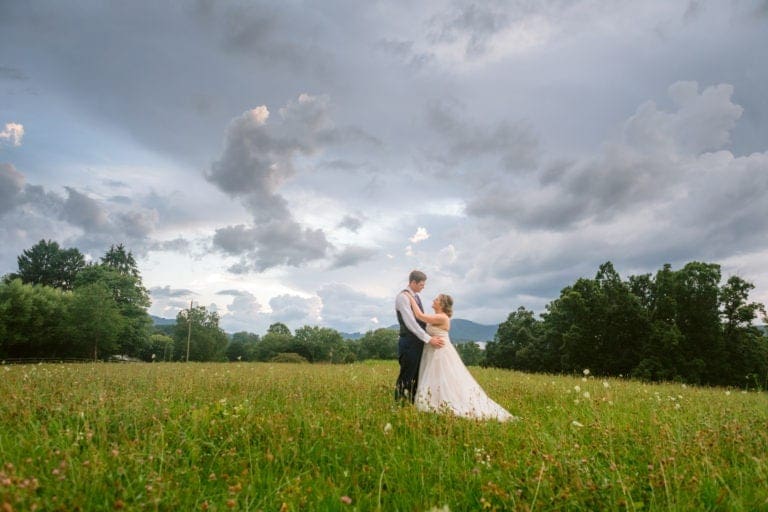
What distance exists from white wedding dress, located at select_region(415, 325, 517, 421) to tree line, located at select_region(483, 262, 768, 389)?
34181 millimetres

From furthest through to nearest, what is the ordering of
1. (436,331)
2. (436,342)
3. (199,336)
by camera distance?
1. (199,336)
2. (436,331)
3. (436,342)

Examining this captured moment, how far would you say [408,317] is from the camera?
8.69 meters

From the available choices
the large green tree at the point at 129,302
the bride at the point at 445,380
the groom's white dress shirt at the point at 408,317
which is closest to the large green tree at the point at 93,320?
the large green tree at the point at 129,302

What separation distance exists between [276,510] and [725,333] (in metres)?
48.0

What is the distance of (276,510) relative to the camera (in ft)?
10.7

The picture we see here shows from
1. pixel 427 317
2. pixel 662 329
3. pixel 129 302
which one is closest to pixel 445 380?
pixel 427 317

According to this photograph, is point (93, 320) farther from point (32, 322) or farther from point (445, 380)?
point (445, 380)

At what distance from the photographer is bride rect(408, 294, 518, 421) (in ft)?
24.4

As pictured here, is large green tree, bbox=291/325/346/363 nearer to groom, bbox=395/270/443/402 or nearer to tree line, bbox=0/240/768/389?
tree line, bbox=0/240/768/389

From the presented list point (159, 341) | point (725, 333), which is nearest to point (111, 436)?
point (725, 333)

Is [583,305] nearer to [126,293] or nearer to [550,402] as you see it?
[550,402]

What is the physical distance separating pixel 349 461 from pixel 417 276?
209 inches

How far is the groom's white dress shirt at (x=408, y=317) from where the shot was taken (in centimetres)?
855

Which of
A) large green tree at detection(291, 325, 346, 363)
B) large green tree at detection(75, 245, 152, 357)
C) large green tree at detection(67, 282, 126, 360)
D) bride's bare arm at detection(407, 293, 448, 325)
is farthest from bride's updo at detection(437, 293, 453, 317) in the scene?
large green tree at detection(291, 325, 346, 363)
